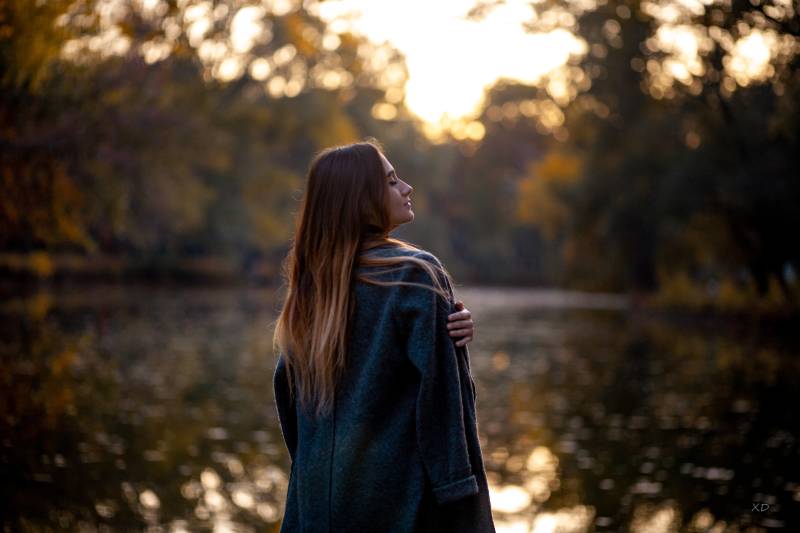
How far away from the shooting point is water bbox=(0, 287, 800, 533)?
296 inches

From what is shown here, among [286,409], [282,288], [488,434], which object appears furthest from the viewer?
[282,288]

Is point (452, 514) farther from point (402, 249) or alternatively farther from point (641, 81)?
point (641, 81)

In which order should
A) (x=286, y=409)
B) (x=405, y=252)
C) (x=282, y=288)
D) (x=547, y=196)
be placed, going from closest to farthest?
(x=405, y=252), (x=286, y=409), (x=282, y=288), (x=547, y=196)

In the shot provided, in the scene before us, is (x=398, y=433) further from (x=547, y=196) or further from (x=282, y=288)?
(x=547, y=196)

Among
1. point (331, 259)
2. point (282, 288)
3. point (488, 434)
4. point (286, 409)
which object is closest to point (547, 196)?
point (282, 288)

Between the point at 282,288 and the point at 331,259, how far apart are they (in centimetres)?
1851

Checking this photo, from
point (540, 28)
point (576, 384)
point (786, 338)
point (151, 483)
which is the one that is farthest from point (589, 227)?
point (151, 483)

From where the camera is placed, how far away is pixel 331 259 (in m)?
→ 3.19

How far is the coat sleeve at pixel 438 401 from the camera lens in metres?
3.00

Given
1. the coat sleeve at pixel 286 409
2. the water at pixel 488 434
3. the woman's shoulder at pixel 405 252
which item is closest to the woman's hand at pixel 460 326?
the woman's shoulder at pixel 405 252

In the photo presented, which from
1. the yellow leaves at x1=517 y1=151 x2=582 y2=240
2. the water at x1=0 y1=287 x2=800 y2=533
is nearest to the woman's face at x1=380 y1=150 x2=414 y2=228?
the water at x1=0 y1=287 x2=800 y2=533

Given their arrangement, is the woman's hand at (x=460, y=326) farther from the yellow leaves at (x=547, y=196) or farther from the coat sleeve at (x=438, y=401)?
the yellow leaves at (x=547, y=196)

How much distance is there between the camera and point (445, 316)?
3068 millimetres

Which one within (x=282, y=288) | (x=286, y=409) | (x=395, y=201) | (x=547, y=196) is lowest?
(x=547, y=196)
